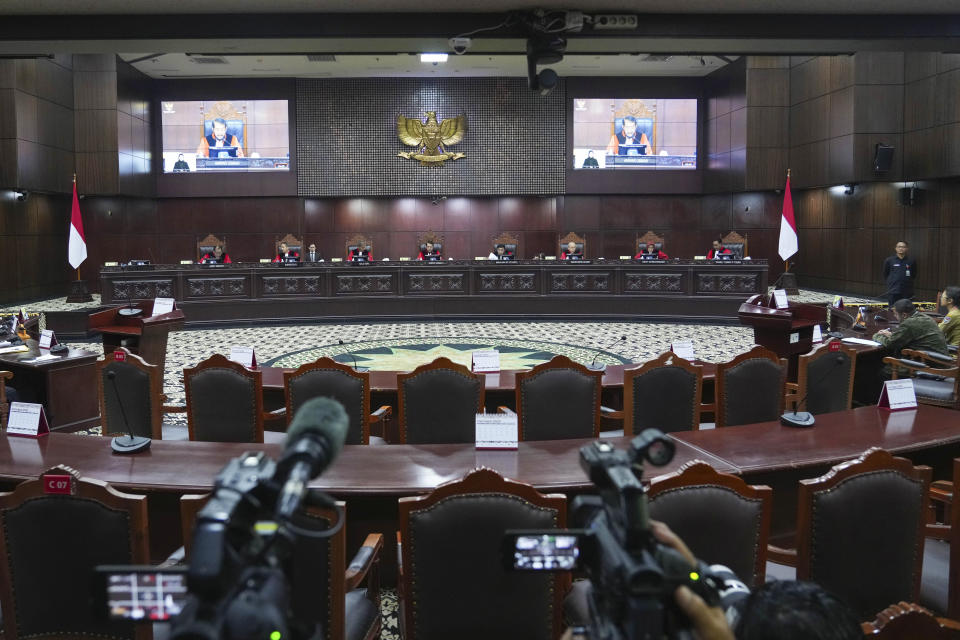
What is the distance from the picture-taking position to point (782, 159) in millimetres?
15594

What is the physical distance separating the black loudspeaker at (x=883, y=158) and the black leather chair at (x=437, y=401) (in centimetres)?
1188

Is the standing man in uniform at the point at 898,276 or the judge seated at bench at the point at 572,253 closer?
the standing man in uniform at the point at 898,276

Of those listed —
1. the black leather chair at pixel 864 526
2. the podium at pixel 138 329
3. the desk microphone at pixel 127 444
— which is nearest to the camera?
the black leather chair at pixel 864 526

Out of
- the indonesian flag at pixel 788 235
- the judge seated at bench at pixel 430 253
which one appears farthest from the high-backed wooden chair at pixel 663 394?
the judge seated at bench at pixel 430 253

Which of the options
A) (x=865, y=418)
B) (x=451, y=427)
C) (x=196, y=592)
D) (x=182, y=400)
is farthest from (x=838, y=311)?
(x=196, y=592)

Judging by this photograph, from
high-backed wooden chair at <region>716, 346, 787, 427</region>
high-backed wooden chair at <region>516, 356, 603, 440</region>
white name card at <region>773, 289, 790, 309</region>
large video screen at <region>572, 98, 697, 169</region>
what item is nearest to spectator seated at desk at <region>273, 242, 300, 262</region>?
large video screen at <region>572, 98, 697, 169</region>

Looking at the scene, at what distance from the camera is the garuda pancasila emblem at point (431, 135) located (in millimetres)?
16812

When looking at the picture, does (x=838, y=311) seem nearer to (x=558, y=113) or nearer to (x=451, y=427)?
(x=451, y=427)

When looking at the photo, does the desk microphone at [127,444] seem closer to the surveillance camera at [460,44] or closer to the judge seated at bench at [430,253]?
the surveillance camera at [460,44]

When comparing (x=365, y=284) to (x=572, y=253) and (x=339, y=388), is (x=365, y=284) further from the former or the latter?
(x=339, y=388)

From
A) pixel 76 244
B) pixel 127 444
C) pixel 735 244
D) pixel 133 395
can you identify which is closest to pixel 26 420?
pixel 127 444

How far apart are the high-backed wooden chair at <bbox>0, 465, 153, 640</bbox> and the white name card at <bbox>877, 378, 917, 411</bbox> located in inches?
135

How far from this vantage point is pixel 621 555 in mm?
1086

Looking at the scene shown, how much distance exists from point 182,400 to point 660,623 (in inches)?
247
